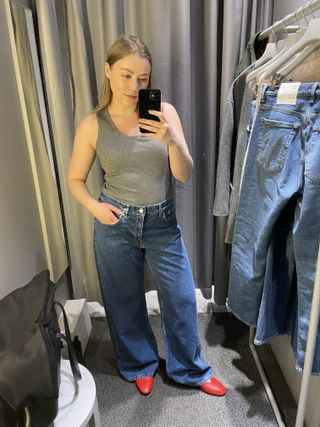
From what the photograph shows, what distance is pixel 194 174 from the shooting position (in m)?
1.73

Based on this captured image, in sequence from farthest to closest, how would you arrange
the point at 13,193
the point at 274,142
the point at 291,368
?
the point at 291,368 < the point at 13,193 < the point at 274,142

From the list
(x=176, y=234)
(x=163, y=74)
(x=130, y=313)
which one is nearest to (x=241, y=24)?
(x=163, y=74)

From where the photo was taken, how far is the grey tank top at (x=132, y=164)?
3.81 ft

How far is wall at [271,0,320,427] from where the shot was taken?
1.14 m

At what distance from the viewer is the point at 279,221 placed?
40.7 inches

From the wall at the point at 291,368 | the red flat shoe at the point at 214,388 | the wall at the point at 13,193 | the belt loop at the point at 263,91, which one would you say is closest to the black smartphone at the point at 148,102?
the belt loop at the point at 263,91

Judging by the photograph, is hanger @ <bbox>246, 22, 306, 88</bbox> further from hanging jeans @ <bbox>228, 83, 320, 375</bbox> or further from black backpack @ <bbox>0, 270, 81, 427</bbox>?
black backpack @ <bbox>0, 270, 81, 427</bbox>

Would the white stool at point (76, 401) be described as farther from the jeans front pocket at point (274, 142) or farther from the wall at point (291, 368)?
the jeans front pocket at point (274, 142)

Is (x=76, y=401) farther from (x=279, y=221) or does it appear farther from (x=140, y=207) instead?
(x=279, y=221)

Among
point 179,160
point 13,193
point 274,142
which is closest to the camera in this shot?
point 274,142

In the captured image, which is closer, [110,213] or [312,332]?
[312,332]

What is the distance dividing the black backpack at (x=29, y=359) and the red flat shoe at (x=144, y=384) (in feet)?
1.88

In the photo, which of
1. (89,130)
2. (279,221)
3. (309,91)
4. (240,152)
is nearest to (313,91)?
(309,91)

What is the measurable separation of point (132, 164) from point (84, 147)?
193 mm
